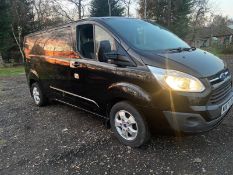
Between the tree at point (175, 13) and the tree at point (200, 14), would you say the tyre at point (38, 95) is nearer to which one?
the tree at point (175, 13)

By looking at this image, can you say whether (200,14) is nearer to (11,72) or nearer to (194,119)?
(11,72)

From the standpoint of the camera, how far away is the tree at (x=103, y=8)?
96.1 ft

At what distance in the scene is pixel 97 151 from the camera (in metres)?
3.86

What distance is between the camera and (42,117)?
5.62 metres

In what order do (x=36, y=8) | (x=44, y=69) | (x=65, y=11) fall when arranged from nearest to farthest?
(x=44, y=69) < (x=36, y=8) < (x=65, y=11)

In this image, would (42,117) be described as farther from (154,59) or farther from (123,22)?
(154,59)

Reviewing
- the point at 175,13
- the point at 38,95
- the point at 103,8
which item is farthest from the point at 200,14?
the point at 38,95

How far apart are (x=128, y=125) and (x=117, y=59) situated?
102 centimetres

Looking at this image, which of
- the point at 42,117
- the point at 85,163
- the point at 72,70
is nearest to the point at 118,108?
the point at 85,163

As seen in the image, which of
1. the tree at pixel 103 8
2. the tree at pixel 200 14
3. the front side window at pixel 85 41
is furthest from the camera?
the tree at pixel 200 14

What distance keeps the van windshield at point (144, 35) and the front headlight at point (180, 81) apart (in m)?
0.70

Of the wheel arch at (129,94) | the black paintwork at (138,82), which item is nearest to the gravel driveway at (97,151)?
the black paintwork at (138,82)

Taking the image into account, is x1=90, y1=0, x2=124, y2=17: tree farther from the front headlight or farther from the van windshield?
the front headlight

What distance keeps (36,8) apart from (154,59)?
2763 cm
